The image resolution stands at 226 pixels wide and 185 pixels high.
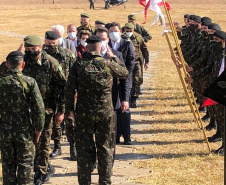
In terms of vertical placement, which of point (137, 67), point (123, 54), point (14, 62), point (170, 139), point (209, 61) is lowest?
point (170, 139)

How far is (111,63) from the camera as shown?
6.16m

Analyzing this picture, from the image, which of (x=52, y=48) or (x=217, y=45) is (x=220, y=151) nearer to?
(x=217, y=45)

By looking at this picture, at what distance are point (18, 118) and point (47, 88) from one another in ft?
3.60

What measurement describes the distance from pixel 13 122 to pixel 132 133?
15.2 feet

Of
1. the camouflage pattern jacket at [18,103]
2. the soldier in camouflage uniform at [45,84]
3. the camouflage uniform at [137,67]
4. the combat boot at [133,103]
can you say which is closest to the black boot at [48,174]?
the soldier in camouflage uniform at [45,84]

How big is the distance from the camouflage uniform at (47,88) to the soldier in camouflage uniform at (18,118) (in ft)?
2.56

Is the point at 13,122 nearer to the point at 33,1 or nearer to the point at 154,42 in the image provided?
the point at 154,42

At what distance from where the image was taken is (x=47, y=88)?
6801 millimetres

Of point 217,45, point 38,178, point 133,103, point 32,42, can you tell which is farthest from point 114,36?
point 133,103

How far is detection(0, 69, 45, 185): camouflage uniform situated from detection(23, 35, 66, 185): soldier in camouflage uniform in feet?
2.57

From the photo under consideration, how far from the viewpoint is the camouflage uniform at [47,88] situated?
6602 millimetres

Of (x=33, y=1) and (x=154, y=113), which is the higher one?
(x=154, y=113)

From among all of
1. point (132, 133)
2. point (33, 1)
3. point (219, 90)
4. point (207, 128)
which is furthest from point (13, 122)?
point (33, 1)

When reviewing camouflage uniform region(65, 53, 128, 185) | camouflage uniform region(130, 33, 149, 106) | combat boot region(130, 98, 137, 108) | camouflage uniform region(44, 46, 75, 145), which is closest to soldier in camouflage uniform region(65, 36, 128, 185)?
camouflage uniform region(65, 53, 128, 185)
